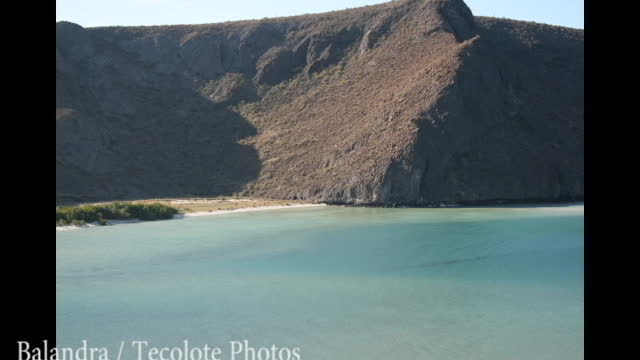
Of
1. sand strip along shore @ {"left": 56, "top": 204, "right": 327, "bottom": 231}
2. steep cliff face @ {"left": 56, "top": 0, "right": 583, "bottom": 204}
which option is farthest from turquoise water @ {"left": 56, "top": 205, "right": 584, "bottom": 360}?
steep cliff face @ {"left": 56, "top": 0, "right": 583, "bottom": 204}

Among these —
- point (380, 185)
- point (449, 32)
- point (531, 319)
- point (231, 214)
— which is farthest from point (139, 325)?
point (449, 32)

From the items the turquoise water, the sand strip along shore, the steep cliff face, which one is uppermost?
the steep cliff face

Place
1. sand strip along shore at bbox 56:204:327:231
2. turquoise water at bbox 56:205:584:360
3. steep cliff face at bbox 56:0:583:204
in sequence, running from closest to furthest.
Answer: turquoise water at bbox 56:205:584:360 < sand strip along shore at bbox 56:204:327:231 < steep cliff face at bbox 56:0:583:204

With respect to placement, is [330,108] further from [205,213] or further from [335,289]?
[335,289]

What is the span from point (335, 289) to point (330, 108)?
165ft

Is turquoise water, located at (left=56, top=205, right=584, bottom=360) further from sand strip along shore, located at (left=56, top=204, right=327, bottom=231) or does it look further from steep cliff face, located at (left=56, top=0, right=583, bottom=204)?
steep cliff face, located at (left=56, top=0, right=583, bottom=204)

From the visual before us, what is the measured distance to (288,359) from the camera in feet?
41.4

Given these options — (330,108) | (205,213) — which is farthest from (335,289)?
(330,108)

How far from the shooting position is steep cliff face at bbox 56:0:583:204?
56.1 m

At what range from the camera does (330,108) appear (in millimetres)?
69438

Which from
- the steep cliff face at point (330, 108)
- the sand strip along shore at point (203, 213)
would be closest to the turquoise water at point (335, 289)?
the sand strip along shore at point (203, 213)

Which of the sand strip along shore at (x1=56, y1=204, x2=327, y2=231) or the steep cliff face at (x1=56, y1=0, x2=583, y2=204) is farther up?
the steep cliff face at (x1=56, y1=0, x2=583, y2=204)

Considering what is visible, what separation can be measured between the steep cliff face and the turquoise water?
18477 millimetres
